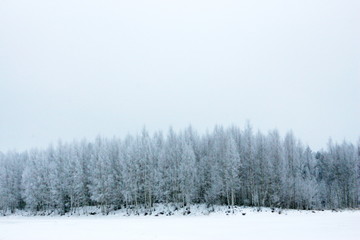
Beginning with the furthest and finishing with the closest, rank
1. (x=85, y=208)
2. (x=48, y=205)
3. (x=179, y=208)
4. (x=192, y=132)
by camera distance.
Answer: (x=192, y=132), (x=48, y=205), (x=85, y=208), (x=179, y=208)

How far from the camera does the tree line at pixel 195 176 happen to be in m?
66.7

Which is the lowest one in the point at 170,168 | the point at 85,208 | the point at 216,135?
the point at 85,208

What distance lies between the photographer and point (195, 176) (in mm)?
67875

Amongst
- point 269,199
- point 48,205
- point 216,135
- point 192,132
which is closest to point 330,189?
point 269,199

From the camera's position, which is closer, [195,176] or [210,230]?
[210,230]

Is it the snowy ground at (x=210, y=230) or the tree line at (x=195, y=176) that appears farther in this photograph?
the tree line at (x=195, y=176)

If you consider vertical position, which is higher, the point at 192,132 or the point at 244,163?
the point at 192,132

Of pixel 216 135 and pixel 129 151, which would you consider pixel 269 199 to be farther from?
pixel 129 151

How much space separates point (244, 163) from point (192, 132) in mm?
22981

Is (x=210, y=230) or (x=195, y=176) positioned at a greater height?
(x=195, y=176)

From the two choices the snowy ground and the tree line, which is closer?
the snowy ground

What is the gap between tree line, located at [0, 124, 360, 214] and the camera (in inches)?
2625

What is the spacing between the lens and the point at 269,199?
Answer: 65.9 meters

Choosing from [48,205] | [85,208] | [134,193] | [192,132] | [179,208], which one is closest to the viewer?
[179,208]
